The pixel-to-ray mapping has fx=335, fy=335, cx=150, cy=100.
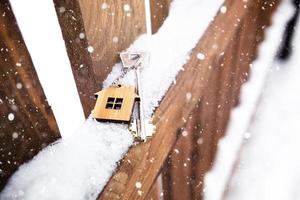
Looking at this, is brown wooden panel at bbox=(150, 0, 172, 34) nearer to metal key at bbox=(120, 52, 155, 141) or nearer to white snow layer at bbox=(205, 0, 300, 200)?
metal key at bbox=(120, 52, 155, 141)

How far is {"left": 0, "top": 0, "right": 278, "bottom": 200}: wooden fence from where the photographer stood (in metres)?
1.18

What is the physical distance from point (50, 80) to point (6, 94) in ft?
0.62

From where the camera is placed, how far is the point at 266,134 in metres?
2.56

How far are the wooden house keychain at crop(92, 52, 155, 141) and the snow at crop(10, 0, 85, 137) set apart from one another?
0.36 ft

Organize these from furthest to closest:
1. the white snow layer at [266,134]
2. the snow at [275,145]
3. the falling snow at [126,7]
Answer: the snow at [275,145] < the white snow layer at [266,134] < the falling snow at [126,7]

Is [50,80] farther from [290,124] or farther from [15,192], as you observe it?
[290,124]

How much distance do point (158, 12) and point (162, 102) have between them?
54 centimetres

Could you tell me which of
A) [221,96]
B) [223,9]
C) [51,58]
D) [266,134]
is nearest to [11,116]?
[51,58]

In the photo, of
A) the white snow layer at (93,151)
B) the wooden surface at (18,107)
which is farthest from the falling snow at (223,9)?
the wooden surface at (18,107)

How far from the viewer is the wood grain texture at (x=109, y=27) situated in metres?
1.35

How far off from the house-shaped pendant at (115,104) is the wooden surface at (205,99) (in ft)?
0.45

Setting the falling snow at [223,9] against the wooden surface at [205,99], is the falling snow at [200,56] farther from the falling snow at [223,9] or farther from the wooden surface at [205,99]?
the falling snow at [223,9]

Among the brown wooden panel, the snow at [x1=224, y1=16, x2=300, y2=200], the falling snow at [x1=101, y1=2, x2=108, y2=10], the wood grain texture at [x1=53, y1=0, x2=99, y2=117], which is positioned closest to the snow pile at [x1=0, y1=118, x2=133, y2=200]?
the wood grain texture at [x1=53, y1=0, x2=99, y2=117]

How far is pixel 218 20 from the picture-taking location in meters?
1.88
